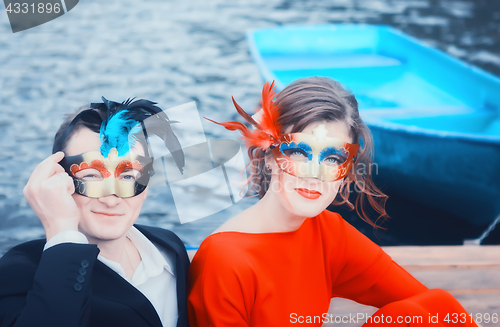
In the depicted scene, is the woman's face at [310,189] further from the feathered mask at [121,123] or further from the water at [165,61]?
the water at [165,61]

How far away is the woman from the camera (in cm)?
144

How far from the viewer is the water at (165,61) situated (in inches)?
177

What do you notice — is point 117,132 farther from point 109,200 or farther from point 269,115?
point 269,115

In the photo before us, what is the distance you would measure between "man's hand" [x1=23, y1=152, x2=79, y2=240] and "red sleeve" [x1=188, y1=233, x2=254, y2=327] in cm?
49

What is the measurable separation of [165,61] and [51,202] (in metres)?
8.91

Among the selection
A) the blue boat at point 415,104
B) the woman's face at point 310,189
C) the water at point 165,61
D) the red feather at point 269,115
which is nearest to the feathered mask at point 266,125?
the red feather at point 269,115

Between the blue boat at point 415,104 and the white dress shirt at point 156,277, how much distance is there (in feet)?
8.24

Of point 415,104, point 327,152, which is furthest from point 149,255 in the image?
point 415,104

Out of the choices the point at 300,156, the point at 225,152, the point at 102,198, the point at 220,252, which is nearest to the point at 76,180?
the point at 102,198

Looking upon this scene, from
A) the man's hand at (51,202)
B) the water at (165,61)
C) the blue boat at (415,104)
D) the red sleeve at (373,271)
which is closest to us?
the man's hand at (51,202)

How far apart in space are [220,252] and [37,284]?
0.59 meters

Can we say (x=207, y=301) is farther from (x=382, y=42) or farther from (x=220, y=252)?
(x=382, y=42)

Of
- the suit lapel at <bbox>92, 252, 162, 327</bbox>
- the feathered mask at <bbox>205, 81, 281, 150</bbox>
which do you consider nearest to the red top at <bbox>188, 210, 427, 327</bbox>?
the suit lapel at <bbox>92, 252, 162, 327</bbox>

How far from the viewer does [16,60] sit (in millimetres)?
8758
